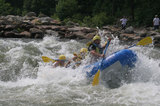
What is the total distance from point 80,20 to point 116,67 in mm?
19029

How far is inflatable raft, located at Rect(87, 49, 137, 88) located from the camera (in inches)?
238

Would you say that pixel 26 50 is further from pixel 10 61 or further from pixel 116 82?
pixel 116 82

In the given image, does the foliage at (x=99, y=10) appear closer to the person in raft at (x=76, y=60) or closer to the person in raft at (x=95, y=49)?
the person in raft at (x=76, y=60)

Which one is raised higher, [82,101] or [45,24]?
[45,24]

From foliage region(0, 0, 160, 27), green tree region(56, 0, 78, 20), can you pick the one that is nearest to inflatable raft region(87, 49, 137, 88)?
foliage region(0, 0, 160, 27)

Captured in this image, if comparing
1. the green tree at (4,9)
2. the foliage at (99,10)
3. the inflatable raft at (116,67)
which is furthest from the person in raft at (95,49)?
the green tree at (4,9)

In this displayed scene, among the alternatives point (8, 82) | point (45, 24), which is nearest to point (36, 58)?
point (8, 82)

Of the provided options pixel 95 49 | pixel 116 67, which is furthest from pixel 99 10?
pixel 116 67

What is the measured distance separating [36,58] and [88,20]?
15.4 meters

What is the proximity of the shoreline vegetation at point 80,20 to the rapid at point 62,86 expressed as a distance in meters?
A: 6.83

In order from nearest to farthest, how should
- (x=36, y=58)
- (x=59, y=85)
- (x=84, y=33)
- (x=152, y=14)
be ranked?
(x=59, y=85), (x=36, y=58), (x=84, y=33), (x=152, y=14)

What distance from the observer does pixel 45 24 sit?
60.3 ft

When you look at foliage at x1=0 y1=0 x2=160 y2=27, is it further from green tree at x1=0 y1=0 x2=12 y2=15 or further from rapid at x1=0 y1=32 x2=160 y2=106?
rapid at x1=0 y1=32 x2=160 y2=106

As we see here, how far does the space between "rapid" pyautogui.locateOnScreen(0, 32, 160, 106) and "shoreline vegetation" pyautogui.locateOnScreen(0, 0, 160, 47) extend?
22.4 ft
